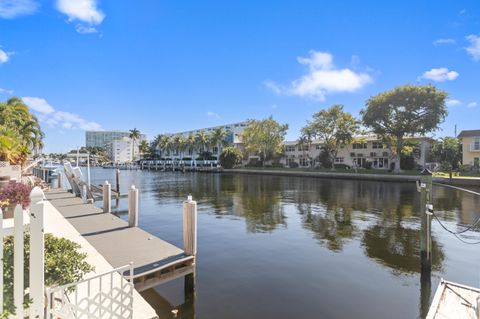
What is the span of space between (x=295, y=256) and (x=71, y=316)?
763cm

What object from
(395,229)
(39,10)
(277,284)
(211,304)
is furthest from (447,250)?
(39,10)

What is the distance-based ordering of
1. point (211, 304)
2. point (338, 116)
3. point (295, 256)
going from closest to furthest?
1. point (211, 304)
2. point (295, 256)
3. point (338, 116)

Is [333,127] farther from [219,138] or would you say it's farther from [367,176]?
[219,138]

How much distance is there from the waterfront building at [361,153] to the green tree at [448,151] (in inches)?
56.5

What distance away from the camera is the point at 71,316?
10.9 feet

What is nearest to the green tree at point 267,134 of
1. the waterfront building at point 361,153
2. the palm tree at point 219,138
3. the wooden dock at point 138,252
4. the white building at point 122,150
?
the waterfront building at point 361,153

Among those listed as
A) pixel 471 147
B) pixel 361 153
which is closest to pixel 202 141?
pixel 361 153

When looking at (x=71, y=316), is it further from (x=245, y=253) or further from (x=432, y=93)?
(x=432, y=93)

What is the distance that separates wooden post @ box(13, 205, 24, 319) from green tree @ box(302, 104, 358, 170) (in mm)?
50371

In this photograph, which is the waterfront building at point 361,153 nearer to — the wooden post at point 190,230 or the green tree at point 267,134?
the green tree at point 267,134

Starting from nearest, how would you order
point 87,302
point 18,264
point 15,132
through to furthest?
point 18,264
point 87,302
point 15,132

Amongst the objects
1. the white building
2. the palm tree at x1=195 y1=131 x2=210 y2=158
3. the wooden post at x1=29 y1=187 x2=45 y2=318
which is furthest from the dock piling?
the white building

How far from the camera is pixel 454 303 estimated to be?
5.57 metres

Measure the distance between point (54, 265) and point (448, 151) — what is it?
56.2 meters
